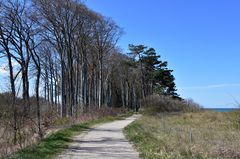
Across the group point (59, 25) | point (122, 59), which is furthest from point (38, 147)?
point (122, 59)

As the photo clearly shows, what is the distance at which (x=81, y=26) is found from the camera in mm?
50562

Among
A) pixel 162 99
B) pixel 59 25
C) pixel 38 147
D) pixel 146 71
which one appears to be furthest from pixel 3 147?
pixel 146 71

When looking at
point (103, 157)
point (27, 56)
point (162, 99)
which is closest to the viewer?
point (103, 157)

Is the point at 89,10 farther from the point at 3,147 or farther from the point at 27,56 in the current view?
the point at 3,147

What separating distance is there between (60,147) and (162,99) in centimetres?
5854

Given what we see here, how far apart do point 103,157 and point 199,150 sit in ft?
11.1

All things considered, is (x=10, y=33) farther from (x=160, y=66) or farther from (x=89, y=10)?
(x=160, y=66)

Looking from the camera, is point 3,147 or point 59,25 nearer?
point 3,147

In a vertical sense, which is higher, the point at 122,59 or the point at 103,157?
the point at 122,59

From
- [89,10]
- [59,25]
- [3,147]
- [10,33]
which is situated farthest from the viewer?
[89,10]

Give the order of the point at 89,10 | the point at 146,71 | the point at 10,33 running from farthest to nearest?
the point at 146,71, the point at 89,10, the point at 10,33

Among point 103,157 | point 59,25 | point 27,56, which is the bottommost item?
point 103,157

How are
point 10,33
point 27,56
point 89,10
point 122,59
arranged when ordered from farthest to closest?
point 122,59
point 89,10
point 27,56
point 10,33

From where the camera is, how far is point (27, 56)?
137 feet
